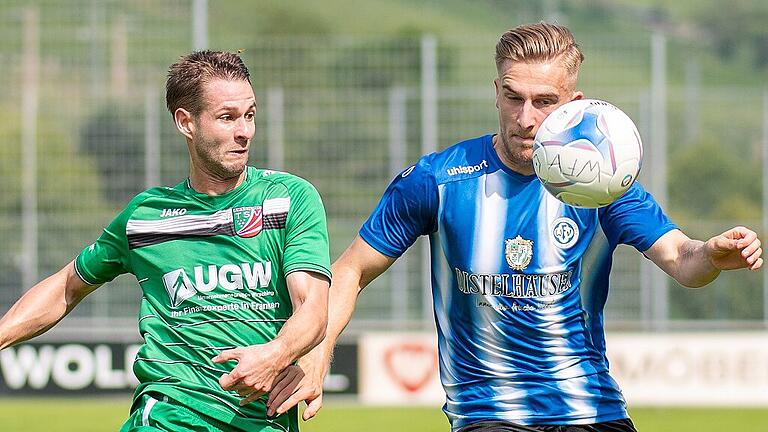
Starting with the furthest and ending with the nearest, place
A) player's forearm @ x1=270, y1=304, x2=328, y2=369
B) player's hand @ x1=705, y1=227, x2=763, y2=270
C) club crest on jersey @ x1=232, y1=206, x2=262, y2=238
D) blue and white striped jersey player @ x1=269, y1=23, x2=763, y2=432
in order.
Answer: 1. blue and white striped jersey player @ x1=269, y1=23, x2=763, y2=432
2. club crest on jersey @ x1=232, y1=206, x2=262, y2=238
3. player's hand @ x1=705, y1=227, x2=763, y2=270
4. player's forearm @ x1=270, y1=304, x2=328, y2=369

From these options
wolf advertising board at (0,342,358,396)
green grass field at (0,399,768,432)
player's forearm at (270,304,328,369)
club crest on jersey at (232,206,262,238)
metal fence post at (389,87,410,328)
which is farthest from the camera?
metal fence post at (389,87,410,328)

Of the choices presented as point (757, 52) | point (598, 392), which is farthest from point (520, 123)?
point (757, 52)

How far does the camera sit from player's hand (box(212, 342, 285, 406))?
4840mm

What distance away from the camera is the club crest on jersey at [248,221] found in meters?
5.60

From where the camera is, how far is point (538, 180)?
587cm

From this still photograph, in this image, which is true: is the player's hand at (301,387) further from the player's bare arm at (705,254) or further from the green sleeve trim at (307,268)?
the player's bare arm at (705,254)

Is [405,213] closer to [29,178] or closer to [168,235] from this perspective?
[168,235]

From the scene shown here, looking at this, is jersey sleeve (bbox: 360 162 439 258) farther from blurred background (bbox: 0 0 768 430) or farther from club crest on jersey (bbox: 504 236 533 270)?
blurred background (bbox: 0 0 768 430)

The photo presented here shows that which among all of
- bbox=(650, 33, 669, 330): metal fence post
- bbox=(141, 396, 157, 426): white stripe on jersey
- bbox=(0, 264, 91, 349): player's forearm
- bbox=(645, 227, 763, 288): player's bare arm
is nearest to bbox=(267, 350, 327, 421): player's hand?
bbox=(141, 396, 157, 426): white stripe on jersey

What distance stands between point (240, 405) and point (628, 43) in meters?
15.0

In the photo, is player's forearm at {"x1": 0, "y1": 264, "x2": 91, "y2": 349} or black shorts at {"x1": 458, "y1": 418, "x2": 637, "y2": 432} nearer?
black shorts at {"x1": 458, "y1": 418, "x2": 637, "y2": 432}

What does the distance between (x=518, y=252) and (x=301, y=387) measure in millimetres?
1089

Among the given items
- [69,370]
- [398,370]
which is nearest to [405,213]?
[398,370]

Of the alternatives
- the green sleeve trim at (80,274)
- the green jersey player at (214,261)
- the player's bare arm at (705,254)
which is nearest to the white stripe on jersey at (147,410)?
the green jersey player at (214,261)
